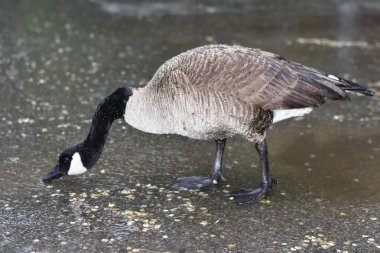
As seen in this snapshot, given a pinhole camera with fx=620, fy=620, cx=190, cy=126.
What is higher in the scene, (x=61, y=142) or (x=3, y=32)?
(x=3, y=32)

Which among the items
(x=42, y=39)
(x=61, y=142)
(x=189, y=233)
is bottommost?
(x=189, y=233)

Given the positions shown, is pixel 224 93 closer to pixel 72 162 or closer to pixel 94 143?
pixel 94 143

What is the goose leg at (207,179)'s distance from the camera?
5.43 meters

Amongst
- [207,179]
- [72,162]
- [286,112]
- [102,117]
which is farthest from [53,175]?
[286,112]

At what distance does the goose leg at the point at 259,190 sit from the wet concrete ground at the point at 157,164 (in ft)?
0.33

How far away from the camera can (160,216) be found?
16.0 ft

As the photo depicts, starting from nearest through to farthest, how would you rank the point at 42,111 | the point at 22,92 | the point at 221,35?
the point at 42,111 → the point at 22,92 → the point at 221,35

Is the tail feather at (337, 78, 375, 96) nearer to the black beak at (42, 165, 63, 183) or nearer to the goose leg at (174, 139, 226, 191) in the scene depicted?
the goose leg at (174, 139, 226, 191)

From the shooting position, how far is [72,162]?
17.2ft

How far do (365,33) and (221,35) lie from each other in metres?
2.99

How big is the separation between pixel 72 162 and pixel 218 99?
137 centimetres

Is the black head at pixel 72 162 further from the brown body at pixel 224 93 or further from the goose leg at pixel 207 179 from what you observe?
the goose leg at pixel 207 179

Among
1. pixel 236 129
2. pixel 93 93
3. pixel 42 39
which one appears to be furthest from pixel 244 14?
pixel 236 129

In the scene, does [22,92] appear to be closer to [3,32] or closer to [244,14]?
[3,32]
